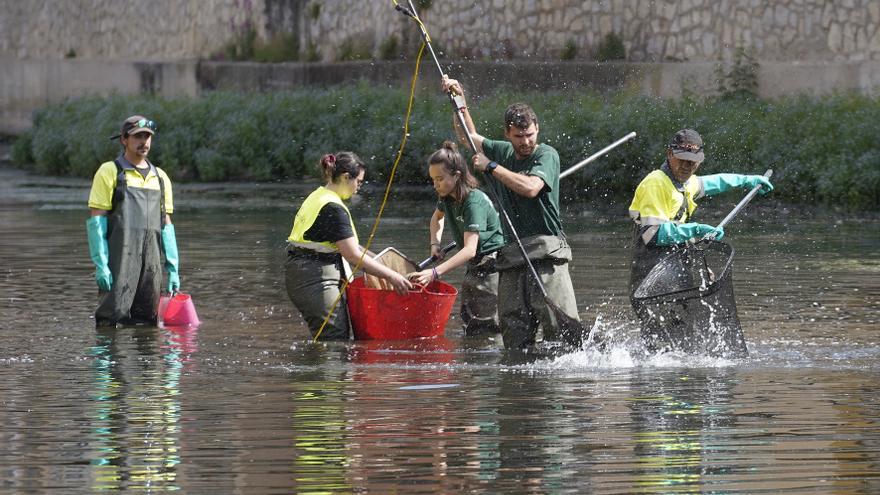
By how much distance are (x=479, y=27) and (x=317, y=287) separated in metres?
16.4

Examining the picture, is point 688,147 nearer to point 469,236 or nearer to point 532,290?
point 532,290

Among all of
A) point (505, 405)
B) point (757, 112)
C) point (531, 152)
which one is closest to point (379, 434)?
point (505, 405)

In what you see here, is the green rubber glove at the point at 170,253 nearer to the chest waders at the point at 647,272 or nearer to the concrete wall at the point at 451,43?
the chest waders at the point at 647,272

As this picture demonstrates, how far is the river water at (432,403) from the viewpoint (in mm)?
8227

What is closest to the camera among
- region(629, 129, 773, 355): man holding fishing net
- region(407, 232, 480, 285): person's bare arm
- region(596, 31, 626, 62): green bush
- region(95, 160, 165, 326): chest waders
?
region(629, 129, 773, 355): man holding fishing net

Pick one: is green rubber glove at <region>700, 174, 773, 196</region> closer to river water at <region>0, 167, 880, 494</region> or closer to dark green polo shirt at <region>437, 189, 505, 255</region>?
river water at <region>0, 167, 880, 494</region>

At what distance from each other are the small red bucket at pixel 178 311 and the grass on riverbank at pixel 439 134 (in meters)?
10.2

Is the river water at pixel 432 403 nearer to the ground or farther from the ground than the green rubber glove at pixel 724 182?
nearer to the ground

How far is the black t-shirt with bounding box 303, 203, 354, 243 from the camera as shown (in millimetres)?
12539

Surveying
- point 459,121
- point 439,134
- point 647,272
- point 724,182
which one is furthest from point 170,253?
point 439,134

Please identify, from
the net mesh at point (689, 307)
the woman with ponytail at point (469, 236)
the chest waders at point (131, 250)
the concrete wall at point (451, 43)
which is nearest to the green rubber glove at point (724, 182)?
the net mesh at point (689, 307)

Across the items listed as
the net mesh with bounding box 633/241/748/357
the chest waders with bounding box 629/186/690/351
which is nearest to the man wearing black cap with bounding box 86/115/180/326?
the chest waders with bounding box 629/186/690/351

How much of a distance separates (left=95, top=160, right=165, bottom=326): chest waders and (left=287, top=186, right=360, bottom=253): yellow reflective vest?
1.19 metres

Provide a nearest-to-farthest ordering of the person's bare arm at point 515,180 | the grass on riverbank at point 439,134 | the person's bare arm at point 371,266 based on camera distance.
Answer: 1. the person's bare arm at point 515,180
2. the person's bare arm at point 371,266
3. the grass on riverbank at point 439,134
